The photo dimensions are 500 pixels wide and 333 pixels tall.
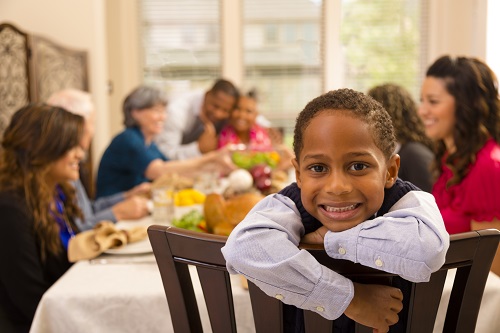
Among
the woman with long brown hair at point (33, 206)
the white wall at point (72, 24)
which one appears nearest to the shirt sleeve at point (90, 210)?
the woman with long brown hair at point (33, 206)

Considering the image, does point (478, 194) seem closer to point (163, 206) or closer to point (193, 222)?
point (193, 222)

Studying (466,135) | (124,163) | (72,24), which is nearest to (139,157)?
(124,163)

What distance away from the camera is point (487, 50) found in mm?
4250

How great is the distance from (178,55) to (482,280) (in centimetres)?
493

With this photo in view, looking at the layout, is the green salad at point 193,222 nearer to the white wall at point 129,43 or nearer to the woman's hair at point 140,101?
the woman's hair at point 140,101

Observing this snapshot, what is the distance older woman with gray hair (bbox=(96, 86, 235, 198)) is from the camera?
3383 millimetres

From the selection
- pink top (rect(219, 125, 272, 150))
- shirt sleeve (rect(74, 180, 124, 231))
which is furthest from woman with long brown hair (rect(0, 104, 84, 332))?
pink top (rect(219, 125, 272, 150))

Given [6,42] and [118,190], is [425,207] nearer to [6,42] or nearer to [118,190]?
[118,190]

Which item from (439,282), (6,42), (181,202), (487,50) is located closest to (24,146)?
(181,202)

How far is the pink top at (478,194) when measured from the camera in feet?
5.92

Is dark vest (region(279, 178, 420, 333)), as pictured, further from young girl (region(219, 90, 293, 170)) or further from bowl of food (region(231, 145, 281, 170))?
young girl (region(219, 90, 293, 170))

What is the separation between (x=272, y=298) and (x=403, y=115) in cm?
184

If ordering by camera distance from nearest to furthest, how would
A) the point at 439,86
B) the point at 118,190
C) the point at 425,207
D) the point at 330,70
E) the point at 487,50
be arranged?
the point at 425,207 → the point at 439,86 → the point at 118,190 → the point at 487,50 → the point at 330,70

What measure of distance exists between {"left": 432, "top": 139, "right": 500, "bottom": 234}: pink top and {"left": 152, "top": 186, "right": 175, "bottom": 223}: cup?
38.4 inches
